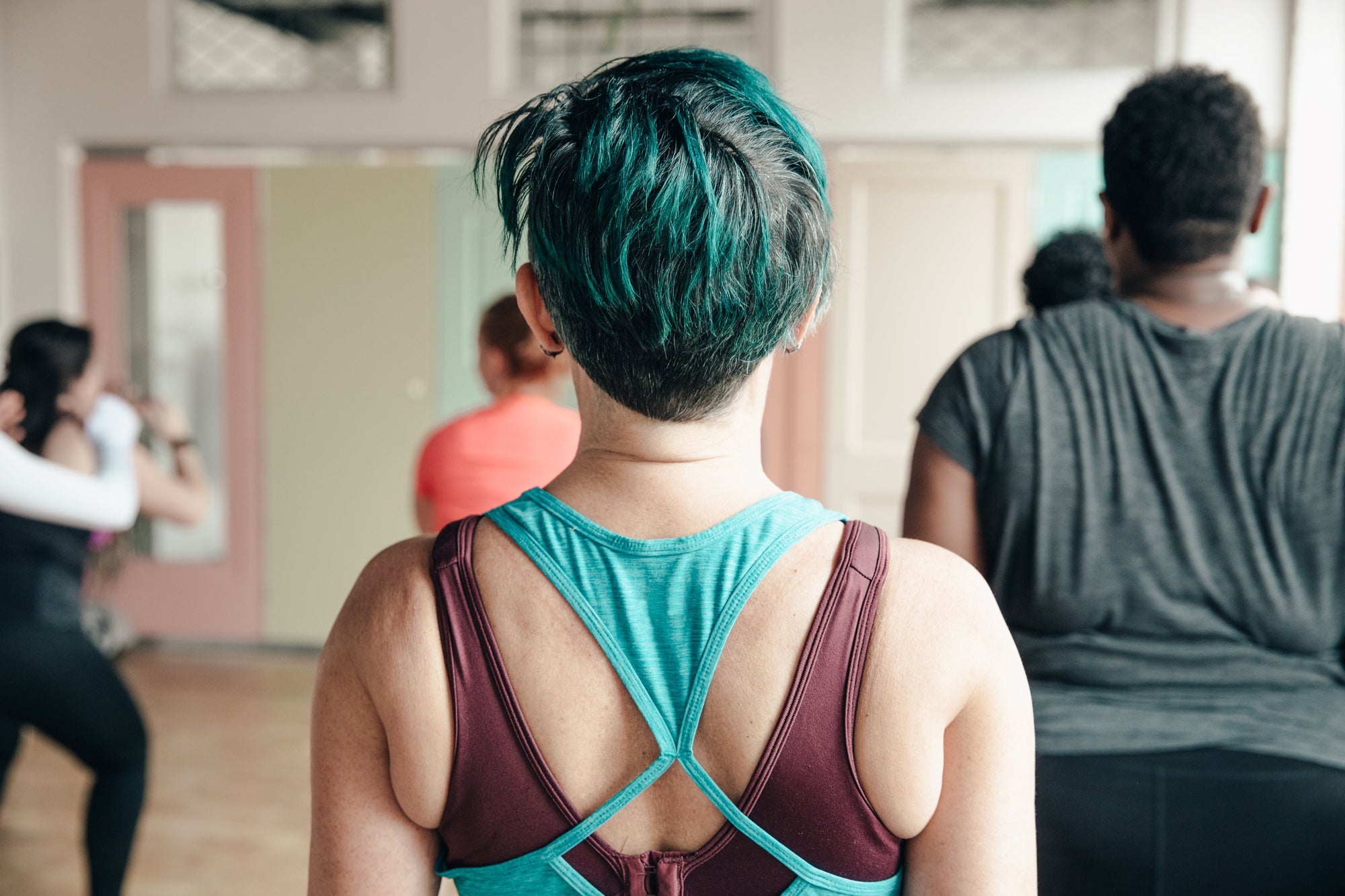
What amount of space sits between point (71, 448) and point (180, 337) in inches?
121

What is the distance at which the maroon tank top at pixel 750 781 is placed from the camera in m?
0.70

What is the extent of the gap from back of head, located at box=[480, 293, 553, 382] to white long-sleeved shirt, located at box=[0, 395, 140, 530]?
77cm

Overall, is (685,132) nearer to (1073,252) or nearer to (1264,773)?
→ (1264,773)

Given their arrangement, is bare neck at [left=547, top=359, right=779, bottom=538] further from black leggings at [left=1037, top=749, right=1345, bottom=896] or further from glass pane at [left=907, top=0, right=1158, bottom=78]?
glass pane at [left=907, top=0, right=1158, bottom=78]

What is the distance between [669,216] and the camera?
650 mm

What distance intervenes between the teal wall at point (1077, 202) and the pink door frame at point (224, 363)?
3.47m

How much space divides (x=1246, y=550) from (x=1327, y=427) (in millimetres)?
161

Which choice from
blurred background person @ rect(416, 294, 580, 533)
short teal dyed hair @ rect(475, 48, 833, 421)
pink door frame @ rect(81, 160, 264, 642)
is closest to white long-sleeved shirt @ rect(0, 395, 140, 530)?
blurred background person @ rect(416, 294, 580, 533)

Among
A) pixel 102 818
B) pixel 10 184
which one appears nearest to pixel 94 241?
pixel 10 184

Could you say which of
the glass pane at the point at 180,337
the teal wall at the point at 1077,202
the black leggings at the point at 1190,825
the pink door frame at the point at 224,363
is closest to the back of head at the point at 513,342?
the black leggings at the point at 1190,825

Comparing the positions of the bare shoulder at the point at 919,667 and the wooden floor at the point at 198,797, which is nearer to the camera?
the bare shoulder at the point at 919,667

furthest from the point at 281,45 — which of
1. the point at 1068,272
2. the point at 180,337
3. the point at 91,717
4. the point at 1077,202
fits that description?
the point at 1068,272

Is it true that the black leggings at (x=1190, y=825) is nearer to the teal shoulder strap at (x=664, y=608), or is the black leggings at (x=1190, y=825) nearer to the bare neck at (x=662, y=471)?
the teal shoulder strap at (x=664, y=608)

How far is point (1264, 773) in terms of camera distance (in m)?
1.11
